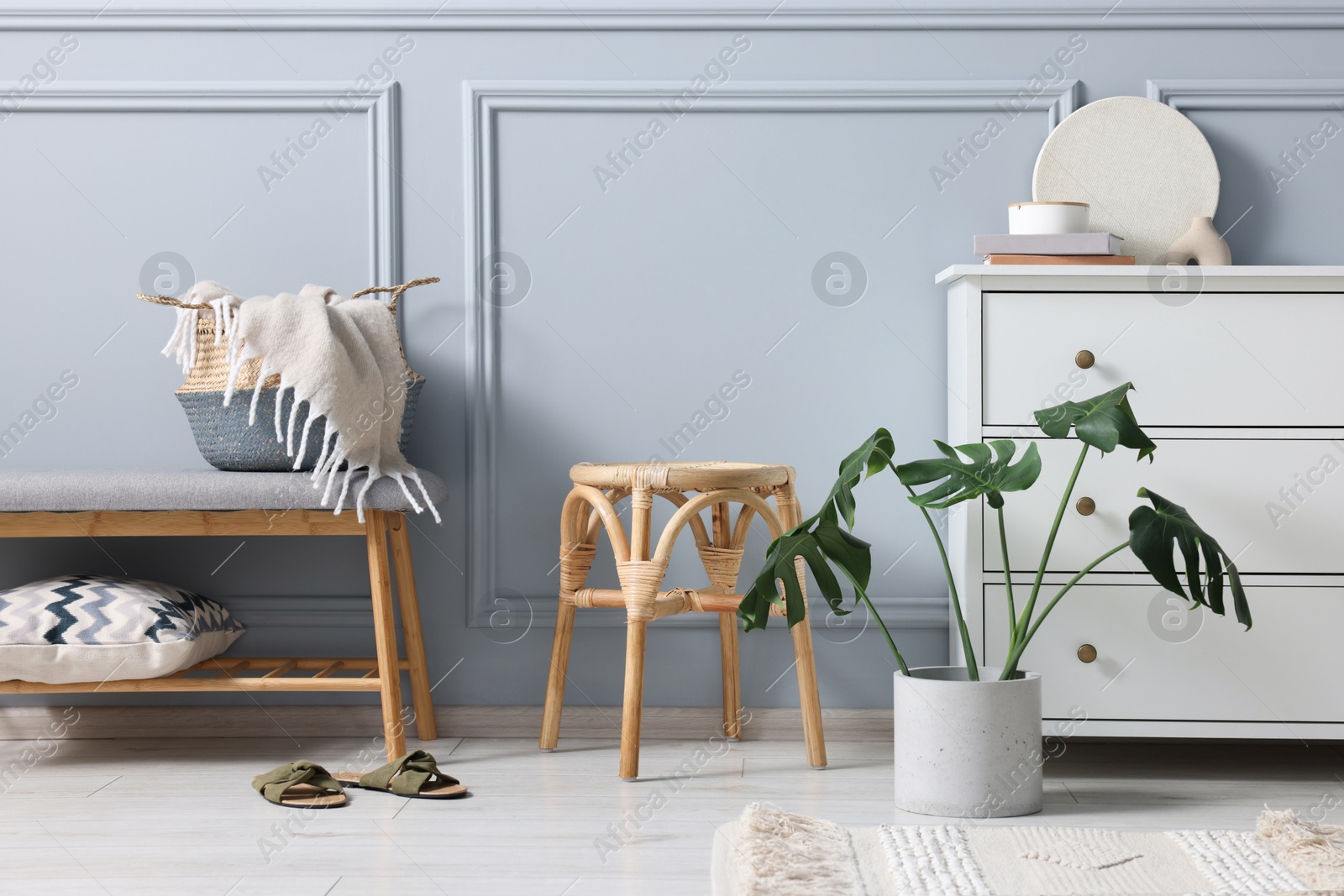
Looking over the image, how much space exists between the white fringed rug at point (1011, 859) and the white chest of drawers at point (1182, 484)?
29 centimetres

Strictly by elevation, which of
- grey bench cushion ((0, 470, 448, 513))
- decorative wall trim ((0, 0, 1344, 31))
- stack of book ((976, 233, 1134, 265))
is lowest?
grey bench cushion ((0, 470, 448, 513))

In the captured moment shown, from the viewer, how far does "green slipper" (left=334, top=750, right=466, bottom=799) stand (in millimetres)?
1623

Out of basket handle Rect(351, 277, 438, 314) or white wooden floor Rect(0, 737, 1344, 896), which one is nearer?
white wooden floor Rect(0, 737, 1344, 896)

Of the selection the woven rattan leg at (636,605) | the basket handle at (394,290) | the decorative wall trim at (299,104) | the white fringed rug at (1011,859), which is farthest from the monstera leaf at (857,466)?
the decorative wall trim at (299,104)

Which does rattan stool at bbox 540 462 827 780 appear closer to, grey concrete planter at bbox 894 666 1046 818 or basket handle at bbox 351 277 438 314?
grey concrete planter at bbox 894 666 1046 818

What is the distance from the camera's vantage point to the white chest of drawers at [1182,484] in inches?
66.4

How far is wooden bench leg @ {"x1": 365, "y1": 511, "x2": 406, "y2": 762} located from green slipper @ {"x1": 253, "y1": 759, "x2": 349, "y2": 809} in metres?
0.14

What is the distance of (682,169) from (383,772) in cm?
119

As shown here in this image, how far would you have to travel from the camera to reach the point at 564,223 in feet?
6.72

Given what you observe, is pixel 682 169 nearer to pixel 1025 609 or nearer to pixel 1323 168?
pixel 1025 609

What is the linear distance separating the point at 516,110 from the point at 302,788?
126 centimetres

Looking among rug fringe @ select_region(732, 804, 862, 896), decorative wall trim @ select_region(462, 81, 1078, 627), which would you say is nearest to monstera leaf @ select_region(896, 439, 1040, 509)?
rug fringe @ select_region(732, 804, 862, 896)

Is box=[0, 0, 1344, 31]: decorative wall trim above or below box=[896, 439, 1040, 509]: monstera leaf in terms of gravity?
above

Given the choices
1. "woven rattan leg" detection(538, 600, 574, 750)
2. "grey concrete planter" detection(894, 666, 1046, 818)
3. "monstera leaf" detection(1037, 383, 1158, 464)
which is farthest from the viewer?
"woven rattan leg" detection(538, 600, 574, 750)
